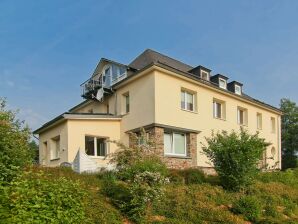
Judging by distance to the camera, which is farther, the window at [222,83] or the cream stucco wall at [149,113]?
the window at [222,83]

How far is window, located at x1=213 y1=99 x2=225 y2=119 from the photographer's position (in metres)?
24.8

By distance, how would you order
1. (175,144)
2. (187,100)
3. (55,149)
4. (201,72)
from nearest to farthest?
(175,144)
(187,100)
(55,149)
(201,72)

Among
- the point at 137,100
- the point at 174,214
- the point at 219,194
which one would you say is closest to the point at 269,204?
the point at 219,194

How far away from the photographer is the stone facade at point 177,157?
1983cm

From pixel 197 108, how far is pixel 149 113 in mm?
3819

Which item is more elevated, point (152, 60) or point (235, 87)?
point (152, 60)

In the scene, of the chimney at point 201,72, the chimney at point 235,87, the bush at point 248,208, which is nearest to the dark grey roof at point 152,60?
the chimney at point 201,72

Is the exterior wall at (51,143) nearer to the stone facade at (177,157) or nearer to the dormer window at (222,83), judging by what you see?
the stone facade at (177,157)

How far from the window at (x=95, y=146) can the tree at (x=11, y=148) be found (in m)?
11.6

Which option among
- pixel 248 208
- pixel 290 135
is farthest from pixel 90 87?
pixel 290 135

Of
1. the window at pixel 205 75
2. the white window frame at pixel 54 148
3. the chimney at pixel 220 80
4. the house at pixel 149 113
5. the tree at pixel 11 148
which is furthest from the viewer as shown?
the chimney at pixel 220 80

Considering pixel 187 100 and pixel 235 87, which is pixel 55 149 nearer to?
pixel 187 100

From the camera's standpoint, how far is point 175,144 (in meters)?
21.4

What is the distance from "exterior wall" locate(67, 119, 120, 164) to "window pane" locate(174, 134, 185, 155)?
364cm
